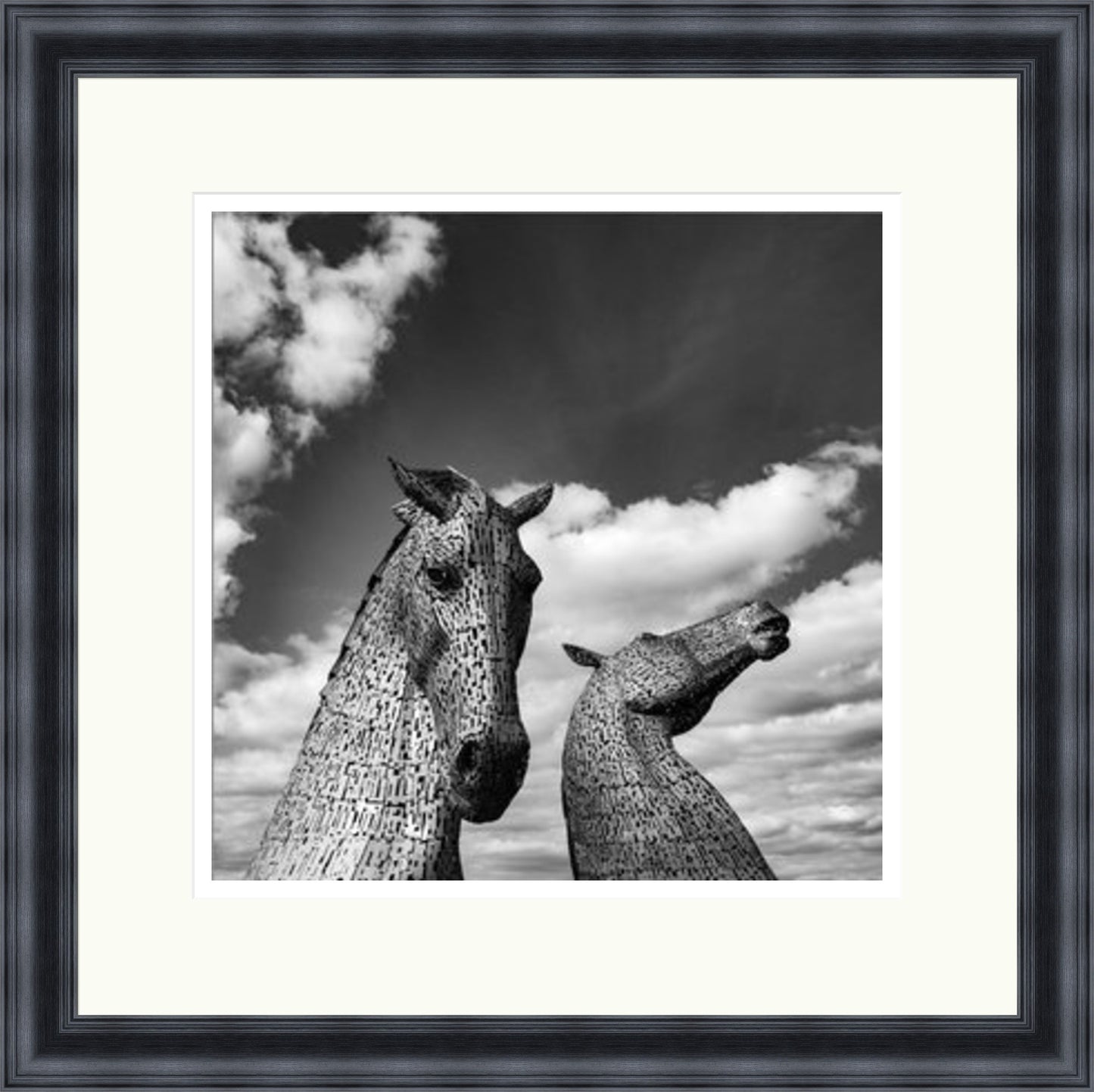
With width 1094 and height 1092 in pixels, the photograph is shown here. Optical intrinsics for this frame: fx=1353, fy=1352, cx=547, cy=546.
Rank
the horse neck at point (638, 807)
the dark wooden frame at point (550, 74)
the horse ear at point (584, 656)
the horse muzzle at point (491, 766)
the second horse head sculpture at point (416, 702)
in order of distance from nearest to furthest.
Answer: the horse muzzle at point (491, 766)
the second horse head sculpture at point (416, 702)
the dark wooden frame at point (550, 74)
the horse neck at point (638, 807)
the horse ear at point (584, 656)

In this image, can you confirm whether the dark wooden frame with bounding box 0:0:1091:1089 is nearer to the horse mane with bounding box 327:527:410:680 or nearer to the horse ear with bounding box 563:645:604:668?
the horse mane with bounding box 327:527:410:680

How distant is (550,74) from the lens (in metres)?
4.11

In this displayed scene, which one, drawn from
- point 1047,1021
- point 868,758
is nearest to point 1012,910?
point 1047,1021

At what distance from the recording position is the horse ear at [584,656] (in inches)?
208

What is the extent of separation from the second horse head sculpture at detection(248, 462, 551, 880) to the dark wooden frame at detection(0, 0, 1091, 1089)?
577mm

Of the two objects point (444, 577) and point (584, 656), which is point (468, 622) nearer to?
point (444, 577)

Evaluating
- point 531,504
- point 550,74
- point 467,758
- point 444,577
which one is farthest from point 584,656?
point 550,74

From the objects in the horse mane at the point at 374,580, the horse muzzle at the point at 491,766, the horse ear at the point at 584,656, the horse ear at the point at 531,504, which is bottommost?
the horse muzzle at the point at 491,766

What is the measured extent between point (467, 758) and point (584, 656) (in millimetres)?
1914

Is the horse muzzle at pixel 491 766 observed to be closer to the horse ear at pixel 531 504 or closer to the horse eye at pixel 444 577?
the horse eye at pixel 444 577

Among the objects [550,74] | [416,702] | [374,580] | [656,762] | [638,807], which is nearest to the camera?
[416,702]

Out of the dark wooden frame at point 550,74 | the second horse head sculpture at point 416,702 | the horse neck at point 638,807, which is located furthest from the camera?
the horse neck at point 638,807

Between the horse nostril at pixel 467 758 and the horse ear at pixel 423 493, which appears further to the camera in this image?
the horse ear at pixel 423 493

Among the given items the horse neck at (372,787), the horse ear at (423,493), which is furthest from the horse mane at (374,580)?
the horse ear at (423,493)
